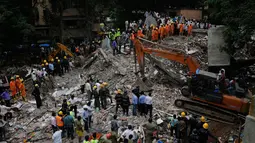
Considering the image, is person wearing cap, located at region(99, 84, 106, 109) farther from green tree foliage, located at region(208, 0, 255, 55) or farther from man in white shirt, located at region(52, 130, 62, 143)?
green tree foliage, located at region(208, 0, 255, 55)

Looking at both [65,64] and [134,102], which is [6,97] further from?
[134,102]

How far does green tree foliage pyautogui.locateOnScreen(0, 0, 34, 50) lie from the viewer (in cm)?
2802

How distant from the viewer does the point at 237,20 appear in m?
15.6

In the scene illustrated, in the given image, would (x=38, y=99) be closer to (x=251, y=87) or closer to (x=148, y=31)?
(x=148, y=31)

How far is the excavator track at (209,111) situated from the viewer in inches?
554

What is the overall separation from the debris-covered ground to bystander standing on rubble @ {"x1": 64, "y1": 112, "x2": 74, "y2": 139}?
4.39 ft

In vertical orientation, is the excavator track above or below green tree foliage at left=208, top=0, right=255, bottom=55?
below

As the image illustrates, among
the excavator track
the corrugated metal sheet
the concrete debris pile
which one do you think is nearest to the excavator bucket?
the concrete debris pile

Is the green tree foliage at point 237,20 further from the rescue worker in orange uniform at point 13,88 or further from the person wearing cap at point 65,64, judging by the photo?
the rescue worker in orange uniform at point 13,88

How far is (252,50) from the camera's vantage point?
2244cm

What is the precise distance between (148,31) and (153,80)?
539 centimetres

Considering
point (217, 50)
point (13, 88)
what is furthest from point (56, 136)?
point (217, 50)

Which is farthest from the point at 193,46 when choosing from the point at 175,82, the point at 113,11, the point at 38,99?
the point at 113,11

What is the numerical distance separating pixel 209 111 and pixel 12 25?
70.7 feet
